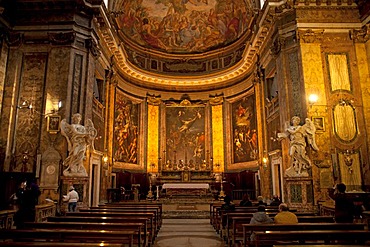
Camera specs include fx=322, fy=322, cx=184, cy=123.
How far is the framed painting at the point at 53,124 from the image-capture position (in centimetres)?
1277

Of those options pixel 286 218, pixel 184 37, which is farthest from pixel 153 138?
pixel 286 218

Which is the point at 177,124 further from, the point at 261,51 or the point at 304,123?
the point at 304,123

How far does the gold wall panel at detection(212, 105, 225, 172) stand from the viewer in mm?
22344

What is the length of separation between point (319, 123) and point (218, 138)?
35.5ft

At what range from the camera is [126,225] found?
5996 millimetres

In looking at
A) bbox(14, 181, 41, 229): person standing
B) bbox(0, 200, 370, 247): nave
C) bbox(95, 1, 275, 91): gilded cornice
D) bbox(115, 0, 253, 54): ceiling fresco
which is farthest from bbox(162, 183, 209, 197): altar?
bbox(14, 181, 41, 229): person standing

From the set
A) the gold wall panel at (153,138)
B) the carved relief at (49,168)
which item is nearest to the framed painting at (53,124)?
the carved relief at (49,168)

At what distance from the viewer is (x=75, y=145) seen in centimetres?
1234

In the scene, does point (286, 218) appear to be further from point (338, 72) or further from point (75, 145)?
point (338, 72)

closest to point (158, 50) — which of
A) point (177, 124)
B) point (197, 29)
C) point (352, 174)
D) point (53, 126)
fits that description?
point (197, 29)

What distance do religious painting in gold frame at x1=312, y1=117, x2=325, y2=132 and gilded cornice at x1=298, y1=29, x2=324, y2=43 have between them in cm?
336

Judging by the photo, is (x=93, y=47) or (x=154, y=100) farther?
(x=154, y=100)

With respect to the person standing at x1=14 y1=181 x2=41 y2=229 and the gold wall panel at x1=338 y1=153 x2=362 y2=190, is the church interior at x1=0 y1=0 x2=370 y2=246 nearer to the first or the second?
the gold wall panel at x1=338 y1=153 x2=362 y2=190

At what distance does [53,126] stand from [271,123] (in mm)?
10536
